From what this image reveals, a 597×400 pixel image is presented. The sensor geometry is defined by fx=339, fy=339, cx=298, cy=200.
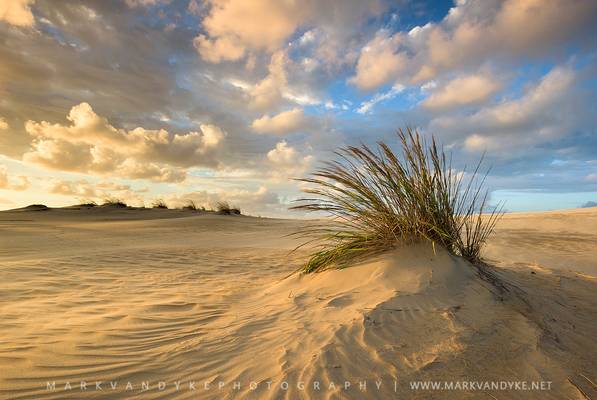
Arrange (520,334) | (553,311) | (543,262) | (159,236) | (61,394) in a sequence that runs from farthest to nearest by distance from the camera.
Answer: (159,236) → (543,262) → (553,311) → (520,334) → (61,394)

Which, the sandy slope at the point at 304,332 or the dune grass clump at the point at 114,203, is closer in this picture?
the sandy slope at the point at 304,332

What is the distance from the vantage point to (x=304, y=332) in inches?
95.7

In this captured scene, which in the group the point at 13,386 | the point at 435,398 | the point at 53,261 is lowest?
the point at 435,398

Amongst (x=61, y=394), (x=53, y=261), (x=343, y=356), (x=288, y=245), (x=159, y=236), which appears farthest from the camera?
(x=159, y=236)

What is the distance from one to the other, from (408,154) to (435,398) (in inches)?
105

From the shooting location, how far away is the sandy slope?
6.31ft

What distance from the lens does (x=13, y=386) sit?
1837mm

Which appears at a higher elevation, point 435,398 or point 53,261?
point 53,261

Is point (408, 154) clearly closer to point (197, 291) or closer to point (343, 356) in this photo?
point (343, 356)

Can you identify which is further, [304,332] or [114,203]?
[114,203]

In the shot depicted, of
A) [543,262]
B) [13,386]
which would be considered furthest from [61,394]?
[543,262]

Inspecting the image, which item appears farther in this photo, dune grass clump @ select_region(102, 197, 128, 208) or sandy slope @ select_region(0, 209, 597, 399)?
dune grass clump @ select_region(102, 197, 128, 208)

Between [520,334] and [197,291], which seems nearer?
[520,334]

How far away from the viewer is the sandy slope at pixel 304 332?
1924 millimetres
